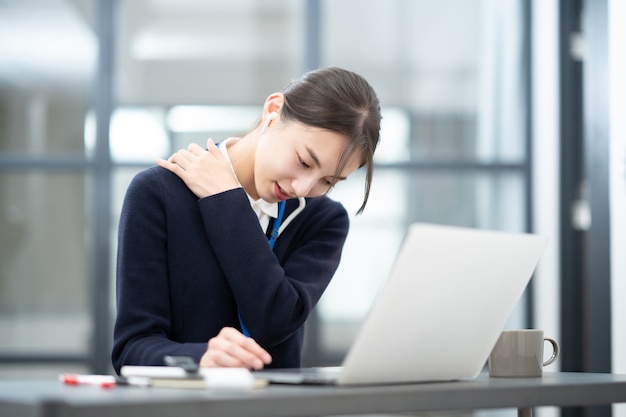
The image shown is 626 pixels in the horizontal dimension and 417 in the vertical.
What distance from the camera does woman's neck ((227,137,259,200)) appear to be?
169cm

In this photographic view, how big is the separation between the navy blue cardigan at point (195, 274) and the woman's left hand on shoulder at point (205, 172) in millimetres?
20

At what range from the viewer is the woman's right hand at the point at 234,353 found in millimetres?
1215

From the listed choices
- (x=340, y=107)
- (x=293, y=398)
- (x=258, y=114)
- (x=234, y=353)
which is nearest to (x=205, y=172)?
(x=340, y=107)

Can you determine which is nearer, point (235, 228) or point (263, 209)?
point (235, 228)

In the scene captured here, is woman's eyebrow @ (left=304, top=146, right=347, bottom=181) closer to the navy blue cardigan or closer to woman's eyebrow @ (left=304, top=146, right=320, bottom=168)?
woman's eyebrow @ (left=304, top=146, right=320, bottom=168)

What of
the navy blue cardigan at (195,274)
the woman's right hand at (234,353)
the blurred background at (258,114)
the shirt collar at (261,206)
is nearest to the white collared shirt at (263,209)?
the shirt collar at (261,206)

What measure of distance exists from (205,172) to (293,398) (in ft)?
2.33

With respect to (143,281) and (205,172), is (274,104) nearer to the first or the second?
(205,172)

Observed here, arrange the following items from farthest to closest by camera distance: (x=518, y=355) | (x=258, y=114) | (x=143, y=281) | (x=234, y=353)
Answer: (x=258, y=114) → (x=143, y=281) → (x=518, y=355) → (x=234, y=353)

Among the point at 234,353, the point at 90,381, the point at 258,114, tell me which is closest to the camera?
the point at 90,381

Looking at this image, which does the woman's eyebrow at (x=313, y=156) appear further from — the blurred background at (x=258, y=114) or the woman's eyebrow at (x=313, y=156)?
the blurred background at (x=258, y=114)

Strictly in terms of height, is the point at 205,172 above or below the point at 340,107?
below

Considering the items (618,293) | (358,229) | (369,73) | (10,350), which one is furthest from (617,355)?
(10,350)

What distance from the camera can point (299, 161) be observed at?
5.14ft
